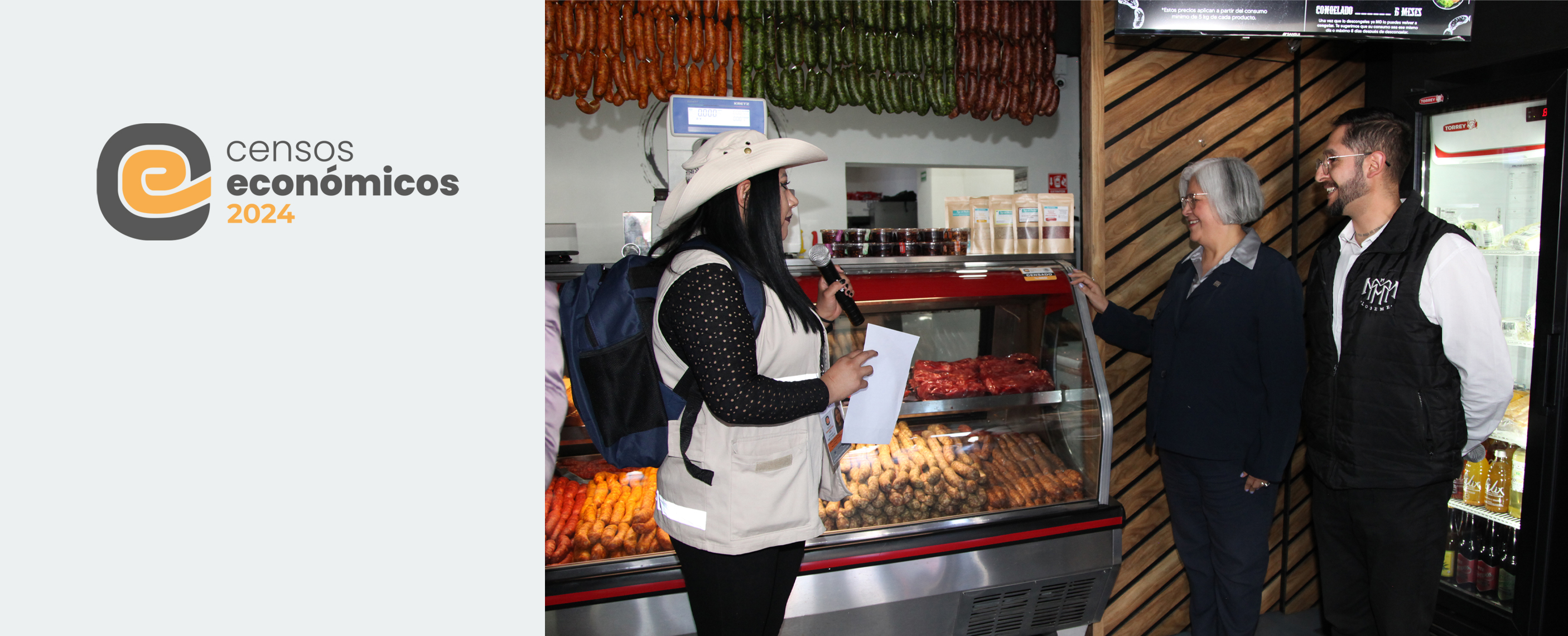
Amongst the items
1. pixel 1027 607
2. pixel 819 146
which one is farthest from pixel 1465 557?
pixel 819 146

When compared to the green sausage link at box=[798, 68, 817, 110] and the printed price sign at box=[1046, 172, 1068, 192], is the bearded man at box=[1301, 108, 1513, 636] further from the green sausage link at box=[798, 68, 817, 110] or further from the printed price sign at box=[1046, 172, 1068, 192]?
the printed price sign at box=[1046, 172, 1068, 192]

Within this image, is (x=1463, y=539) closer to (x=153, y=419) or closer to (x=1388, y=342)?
(x=1388, y=342)

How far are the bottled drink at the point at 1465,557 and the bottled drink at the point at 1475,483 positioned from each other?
0.52 feet

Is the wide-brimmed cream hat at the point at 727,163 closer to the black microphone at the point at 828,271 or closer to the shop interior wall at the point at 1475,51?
the black microphone at the point at 828,271

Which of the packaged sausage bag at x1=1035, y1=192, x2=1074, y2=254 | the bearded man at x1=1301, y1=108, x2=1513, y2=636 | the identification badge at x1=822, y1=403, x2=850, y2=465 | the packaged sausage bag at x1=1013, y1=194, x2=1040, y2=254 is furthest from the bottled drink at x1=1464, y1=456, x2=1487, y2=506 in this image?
the identification badge at x1=822, y1=403, x2=850, y2=465

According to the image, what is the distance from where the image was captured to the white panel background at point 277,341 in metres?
0.75

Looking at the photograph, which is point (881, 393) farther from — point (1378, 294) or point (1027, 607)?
point (1378, 294)

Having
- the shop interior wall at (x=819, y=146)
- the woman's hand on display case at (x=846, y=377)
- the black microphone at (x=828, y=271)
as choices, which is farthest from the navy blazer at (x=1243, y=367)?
the shop interior wall at (x=819, y=146)

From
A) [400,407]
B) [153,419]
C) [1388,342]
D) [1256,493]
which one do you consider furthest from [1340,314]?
[153,419]

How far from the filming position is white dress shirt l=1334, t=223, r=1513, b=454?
2289 mm

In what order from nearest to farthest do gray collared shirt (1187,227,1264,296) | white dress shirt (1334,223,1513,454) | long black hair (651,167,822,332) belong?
long black hair (651,167,822,332) → white dress shirt (1334,223,1513,454) → gray collared shirt (1187,227,1264,296)

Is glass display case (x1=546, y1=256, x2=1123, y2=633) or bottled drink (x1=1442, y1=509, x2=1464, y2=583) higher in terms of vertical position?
glass display case (x1=546, y1=256, x2=1123, y2=633)

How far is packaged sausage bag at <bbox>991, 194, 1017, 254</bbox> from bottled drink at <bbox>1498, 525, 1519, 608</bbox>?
2297 millimetres

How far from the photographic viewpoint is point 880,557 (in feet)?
8.26
